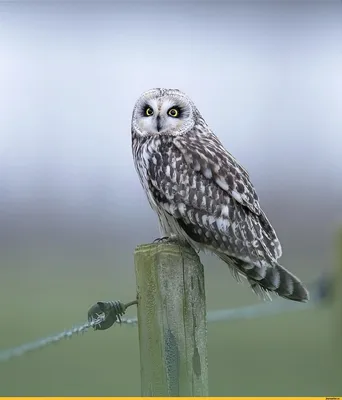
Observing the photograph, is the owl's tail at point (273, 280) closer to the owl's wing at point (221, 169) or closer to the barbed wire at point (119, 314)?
the barbed wire at point (119, 314)

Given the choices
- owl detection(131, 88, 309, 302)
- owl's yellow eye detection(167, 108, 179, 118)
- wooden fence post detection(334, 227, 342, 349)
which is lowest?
wooden fence post detection(334, 227, 342, 349)

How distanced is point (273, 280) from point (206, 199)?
0.29m

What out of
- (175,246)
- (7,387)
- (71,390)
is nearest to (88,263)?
(71,390)

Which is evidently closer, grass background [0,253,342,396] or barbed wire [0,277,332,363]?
barbed wire [0,277,332,363]

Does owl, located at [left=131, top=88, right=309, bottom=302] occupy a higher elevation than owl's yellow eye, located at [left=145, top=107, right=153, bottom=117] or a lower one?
lower

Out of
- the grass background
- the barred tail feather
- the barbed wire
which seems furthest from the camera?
the grass background

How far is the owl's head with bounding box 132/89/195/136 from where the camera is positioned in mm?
2545

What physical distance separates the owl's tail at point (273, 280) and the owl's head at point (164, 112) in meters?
0.40

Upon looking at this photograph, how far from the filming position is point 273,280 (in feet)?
7.61

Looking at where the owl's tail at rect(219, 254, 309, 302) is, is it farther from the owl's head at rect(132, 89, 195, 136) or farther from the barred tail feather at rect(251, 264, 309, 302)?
the owl's head at rect(132, 89, 195, 136)

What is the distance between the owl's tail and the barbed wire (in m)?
0.04

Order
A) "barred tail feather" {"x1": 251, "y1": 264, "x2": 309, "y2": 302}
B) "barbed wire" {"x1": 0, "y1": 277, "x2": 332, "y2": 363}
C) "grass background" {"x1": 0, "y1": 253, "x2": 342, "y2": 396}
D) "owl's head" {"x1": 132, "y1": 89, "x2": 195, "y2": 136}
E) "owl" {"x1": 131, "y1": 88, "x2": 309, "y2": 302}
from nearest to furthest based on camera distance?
"barbed wire" {"x1": 0, "y1": 277, "x2": 332, "y2": 363} < "barred tail feather" {"x1": 251, "y1": 264, "x2": 309, "y2": 302} < "owl" {"x1": 131, "y1": 88, "x2": 309, "y2": 302} < "owl's head" {"x1": 132, "y1": 89, "x2": 195, "y2": 136} < "grass background" {"x1": 0, "y1": 253, "x2": 342, "y2": 396}

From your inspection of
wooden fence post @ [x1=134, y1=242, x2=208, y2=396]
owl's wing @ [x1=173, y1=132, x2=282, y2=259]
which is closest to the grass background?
owl's wing @ [x1=173, y1=132, x2=282, y2=259]

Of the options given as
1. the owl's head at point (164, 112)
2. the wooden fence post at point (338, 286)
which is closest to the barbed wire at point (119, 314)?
the wooden fence post at point (338, 286)
